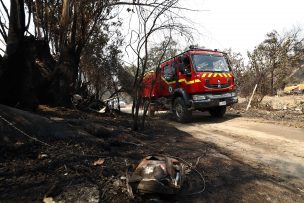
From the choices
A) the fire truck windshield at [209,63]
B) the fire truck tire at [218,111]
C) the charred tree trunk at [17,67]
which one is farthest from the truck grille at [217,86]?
the charred tree trunk at [17,67]

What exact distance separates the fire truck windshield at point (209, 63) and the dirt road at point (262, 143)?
76.2 inches

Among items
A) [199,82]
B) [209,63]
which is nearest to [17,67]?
[199,82]

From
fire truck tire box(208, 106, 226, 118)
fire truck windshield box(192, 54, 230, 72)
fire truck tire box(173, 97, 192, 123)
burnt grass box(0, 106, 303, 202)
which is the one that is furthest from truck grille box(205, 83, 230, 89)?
burnt grass box(0, 106, 303, 202)

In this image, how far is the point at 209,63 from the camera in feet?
32.2

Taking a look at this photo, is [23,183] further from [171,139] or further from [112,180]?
[171,139]

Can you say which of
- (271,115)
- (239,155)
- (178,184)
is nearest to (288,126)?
(271,115)

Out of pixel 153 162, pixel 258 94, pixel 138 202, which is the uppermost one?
pixel 258 94

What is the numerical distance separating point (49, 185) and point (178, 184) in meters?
1.47

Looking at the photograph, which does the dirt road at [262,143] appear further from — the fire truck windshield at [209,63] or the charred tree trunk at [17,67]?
the charred tree trunk at [17,67]

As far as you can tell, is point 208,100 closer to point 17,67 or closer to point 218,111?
point 218,111

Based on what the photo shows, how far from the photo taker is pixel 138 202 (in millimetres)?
3059

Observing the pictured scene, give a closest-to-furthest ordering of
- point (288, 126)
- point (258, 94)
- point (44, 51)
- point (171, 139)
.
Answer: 1. point (171, 139)
2. point (288, 126)
3. point (44, 51)
4. point (258, 94)

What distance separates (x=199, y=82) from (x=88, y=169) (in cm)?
624

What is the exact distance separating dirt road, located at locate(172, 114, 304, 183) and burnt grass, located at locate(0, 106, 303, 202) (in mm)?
362
